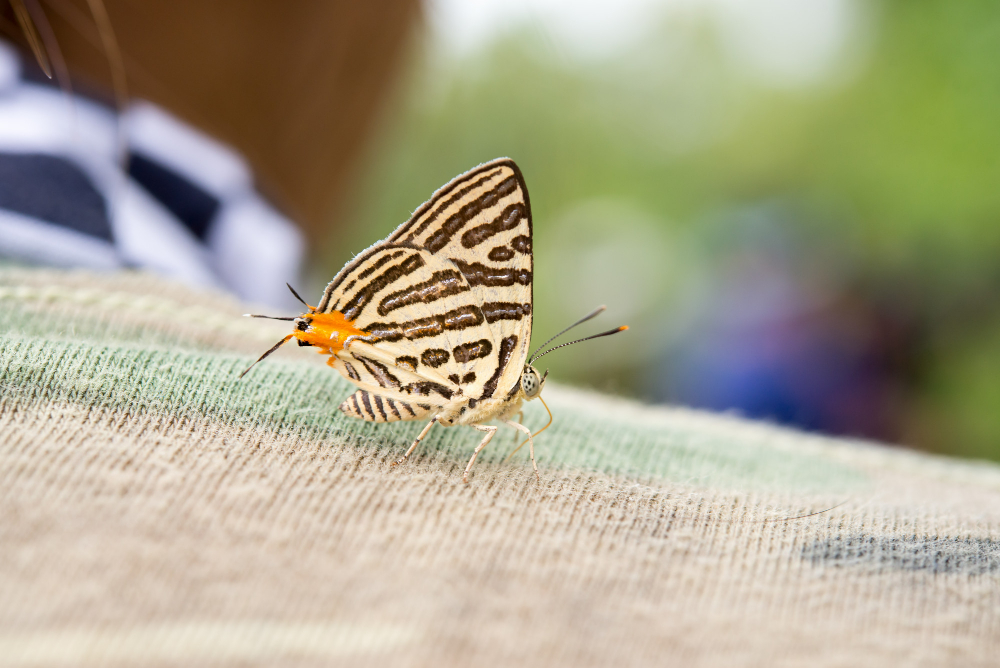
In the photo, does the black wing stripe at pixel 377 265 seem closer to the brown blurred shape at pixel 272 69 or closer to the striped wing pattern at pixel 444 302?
the striped wing pattern at pixel 444 302

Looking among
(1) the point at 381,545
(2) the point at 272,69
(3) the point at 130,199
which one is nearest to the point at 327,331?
(1) the point at 381,545

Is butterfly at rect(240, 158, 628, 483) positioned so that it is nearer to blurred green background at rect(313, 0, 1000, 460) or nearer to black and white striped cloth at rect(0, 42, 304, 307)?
black and white striped cloth at rect(0, 42, 304, 307)

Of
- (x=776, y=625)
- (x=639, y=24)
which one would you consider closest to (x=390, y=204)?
(x=639, y=24)

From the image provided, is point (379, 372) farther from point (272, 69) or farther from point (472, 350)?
point (272, 69)

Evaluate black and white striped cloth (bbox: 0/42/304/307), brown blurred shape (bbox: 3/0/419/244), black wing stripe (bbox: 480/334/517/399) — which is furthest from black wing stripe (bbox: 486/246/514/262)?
brown blurred shape (bbox: 3/0/419/244)

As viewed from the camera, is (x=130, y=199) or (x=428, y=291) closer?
(x=428, y=291)

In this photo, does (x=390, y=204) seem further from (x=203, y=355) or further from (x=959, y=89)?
(x=203, y=355)
